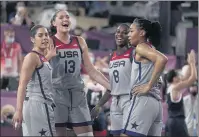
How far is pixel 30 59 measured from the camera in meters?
9.23

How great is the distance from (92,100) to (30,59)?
504 centimetres

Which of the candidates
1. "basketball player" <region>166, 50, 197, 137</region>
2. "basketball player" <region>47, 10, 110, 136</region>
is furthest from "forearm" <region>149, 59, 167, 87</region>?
"basketball player" <region>166, 50, 197, 137</region>

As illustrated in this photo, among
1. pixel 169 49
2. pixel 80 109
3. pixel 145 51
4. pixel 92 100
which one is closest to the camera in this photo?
pixel 145 51

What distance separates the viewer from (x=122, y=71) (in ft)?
33.6

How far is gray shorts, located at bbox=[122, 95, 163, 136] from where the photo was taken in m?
9.21

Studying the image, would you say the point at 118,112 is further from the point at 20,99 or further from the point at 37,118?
the point at 20,99

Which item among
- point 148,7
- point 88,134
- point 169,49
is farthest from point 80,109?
point 148,7

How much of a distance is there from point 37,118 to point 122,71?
148 cm

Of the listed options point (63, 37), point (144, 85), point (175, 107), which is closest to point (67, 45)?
point (63, 37)

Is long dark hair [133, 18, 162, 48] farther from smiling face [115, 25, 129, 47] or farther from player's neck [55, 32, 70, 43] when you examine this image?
player's neck [55, 32, 70, 43]

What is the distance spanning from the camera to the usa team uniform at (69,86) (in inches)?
397

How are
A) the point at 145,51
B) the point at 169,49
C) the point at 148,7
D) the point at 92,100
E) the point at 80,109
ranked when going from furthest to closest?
the point at 148,7 → the point at 169,49 → the point at 92,100 → the point at 80,109 → the point at 145,51

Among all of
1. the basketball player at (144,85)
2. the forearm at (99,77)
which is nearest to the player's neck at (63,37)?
the forearm at (99,77)

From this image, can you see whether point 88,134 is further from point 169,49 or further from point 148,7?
point 148,7
